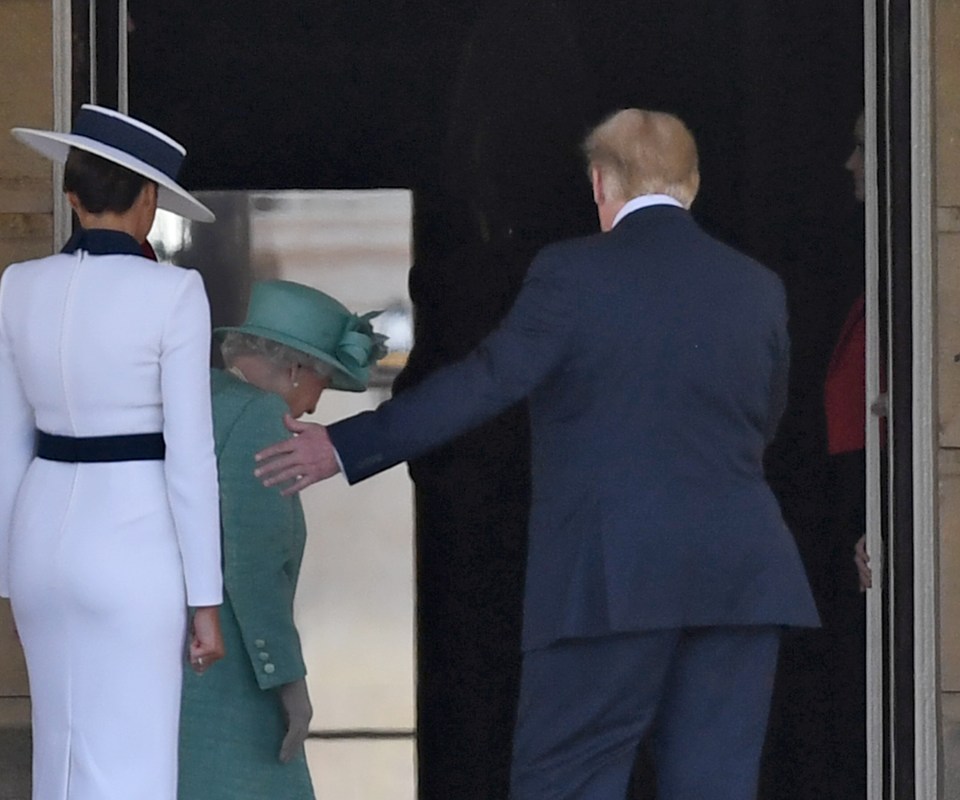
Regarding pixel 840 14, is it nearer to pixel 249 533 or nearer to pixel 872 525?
pixel 872 525

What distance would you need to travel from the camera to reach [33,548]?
2.95 meters

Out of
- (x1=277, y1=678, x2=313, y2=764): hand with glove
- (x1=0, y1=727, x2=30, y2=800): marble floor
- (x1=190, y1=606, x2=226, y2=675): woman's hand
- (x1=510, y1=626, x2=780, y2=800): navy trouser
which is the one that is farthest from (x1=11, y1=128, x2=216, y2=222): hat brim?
(x1=0, y1=727, x2=30, y2=800): marble floor

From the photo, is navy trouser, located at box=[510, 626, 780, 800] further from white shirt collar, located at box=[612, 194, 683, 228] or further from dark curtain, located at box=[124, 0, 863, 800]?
dark curtain, located at box=[124, 0, 863, 800]

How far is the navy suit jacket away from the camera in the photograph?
124 inches

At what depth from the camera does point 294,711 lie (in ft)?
10.7

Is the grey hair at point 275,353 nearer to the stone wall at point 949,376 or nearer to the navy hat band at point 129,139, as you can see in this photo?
the navy hat band at point 129,139

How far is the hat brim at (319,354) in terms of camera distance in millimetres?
3457

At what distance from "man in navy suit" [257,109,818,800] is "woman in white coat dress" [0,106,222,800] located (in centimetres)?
32

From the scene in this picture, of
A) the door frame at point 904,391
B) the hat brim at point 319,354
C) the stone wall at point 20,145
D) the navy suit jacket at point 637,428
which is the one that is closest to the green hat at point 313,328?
the hat brim at point 319,354

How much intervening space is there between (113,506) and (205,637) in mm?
249

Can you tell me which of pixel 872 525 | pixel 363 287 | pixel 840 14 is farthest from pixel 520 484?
pixel 840 14

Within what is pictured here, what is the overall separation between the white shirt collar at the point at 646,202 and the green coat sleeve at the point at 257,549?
0.71 metres

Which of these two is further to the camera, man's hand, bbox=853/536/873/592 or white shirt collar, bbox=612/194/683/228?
man's hand, bbox=853/536/873/592

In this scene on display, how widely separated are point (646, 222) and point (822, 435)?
5.26ft
